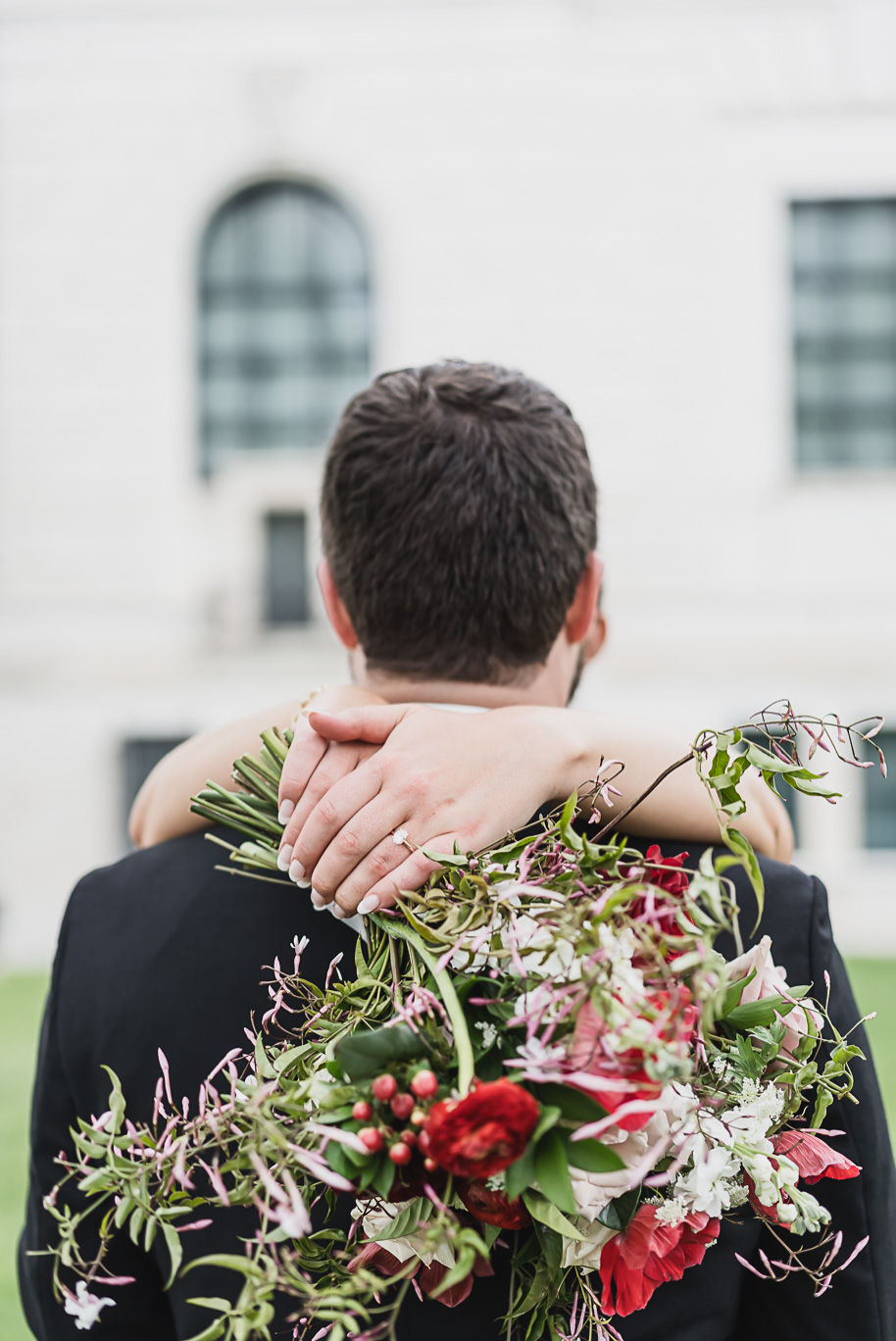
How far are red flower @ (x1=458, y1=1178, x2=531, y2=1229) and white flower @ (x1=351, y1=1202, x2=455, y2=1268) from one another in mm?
39

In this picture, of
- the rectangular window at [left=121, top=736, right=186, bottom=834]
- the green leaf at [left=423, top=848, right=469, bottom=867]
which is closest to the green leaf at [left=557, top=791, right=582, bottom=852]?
the green leaf at [left=423, top=848, right=469, bottom=867]

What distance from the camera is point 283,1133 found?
3.12 feet

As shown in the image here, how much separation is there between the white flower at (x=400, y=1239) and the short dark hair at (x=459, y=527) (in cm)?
64

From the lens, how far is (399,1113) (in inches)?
36.1

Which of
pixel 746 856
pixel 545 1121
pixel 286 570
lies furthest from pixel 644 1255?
pixel 286 570

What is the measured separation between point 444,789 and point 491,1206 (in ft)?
1.29

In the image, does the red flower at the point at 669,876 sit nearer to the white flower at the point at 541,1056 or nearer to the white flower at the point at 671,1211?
the white flower at the point at 541,1056

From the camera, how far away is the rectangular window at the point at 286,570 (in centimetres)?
1137

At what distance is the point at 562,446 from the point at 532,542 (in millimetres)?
142

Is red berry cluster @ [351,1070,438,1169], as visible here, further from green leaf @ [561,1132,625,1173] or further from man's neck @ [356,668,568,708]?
man's neck @ [356,668,568,708]

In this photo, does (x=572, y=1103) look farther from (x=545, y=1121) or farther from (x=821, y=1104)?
(x=821, y=1104)

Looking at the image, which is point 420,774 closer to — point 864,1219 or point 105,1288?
point 864,1219

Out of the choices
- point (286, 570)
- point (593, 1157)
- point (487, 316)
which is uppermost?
point (487, 316)

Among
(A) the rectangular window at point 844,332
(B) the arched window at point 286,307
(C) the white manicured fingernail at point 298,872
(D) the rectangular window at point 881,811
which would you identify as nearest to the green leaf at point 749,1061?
(C) the white manicured fingernail at point 298,872
